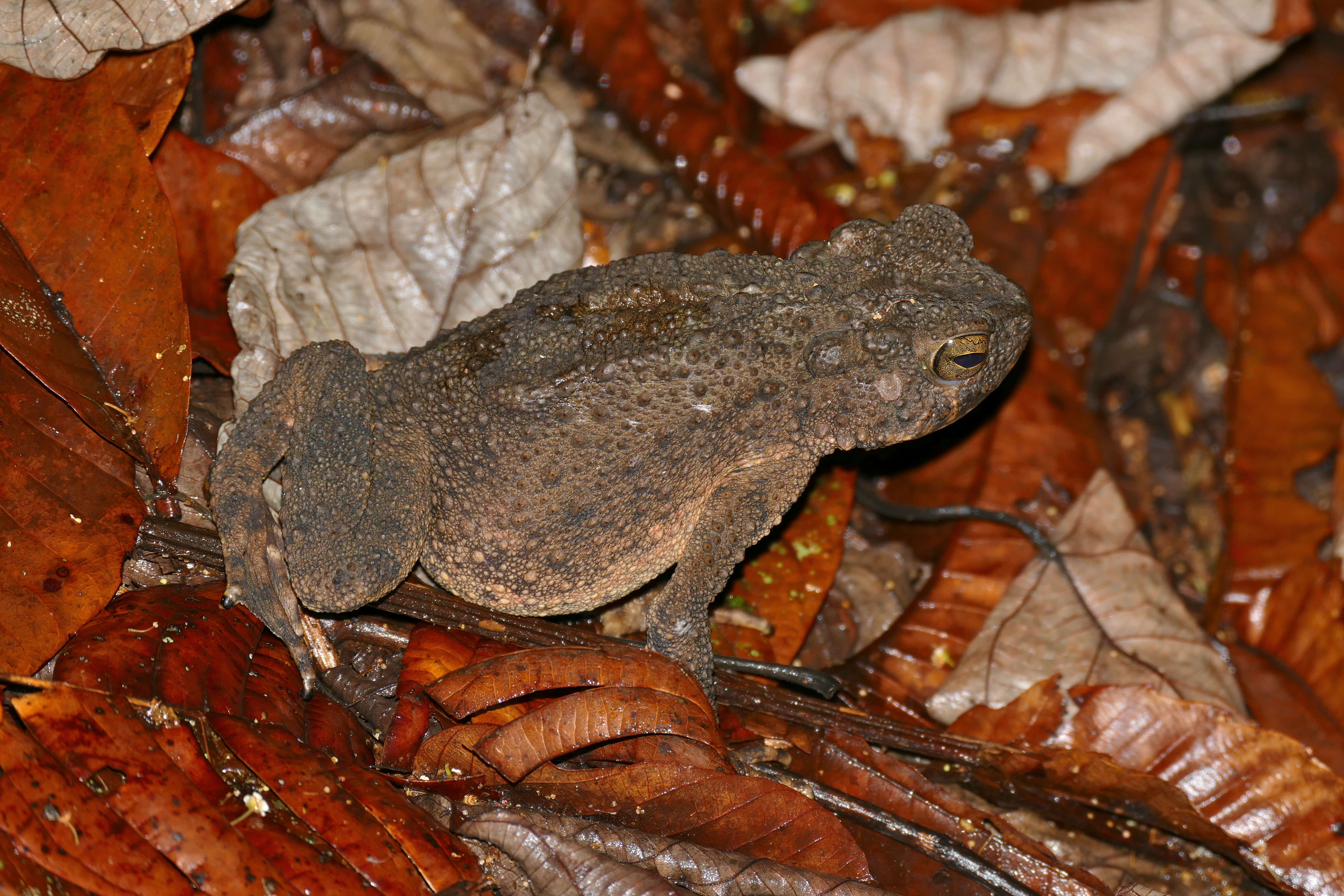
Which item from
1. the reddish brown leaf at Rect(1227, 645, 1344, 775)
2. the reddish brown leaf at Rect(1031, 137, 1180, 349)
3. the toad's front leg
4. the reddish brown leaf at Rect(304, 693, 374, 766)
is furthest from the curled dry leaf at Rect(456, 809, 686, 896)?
the reddish brown leaf at Rect(1031, 137, 1180, 349)

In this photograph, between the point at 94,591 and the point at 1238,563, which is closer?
the point at 94,591

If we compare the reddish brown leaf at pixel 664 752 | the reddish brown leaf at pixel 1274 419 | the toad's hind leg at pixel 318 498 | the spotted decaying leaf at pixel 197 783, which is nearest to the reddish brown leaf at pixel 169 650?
the spotted decaying leaf at pixel 197 783

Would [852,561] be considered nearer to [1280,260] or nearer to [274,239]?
[274,239]

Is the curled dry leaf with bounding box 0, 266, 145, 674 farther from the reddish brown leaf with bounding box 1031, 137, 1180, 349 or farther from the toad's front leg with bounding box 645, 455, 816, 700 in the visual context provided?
the reddish brown leaf with bounding box 1031, 137, 1180, 349

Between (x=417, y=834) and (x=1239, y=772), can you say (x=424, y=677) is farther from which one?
(x=1239, y=772)

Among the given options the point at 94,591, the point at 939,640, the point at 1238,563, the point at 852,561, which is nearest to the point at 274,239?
the point at 94,591

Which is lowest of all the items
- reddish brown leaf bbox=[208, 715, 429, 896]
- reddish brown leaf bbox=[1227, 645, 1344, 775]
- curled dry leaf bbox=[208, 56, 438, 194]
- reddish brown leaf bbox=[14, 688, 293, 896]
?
reddish brown leaf bbox=[1227, 645, 1344, 775]
